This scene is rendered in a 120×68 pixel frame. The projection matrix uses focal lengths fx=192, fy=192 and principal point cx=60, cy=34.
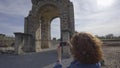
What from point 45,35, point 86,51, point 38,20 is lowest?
point 86,51

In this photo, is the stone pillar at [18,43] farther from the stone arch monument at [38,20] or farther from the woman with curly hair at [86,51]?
the woman with curly hair at [86,51]

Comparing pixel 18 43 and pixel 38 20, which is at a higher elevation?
pixel 38 20

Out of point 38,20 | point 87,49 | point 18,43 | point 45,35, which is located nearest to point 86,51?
point 87,49

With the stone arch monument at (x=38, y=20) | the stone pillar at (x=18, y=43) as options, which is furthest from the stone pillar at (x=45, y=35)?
the stone pillar at (x=18, y=43)

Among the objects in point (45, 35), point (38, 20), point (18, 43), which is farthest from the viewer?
point (45, 35)

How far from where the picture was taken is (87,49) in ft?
7.33

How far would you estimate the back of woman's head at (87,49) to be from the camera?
224cm

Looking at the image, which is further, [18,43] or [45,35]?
[45,35]

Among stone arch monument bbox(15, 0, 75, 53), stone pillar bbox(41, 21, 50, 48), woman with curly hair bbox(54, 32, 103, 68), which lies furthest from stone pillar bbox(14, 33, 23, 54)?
woman with curly hair bbox(54, 32, 103, 68)

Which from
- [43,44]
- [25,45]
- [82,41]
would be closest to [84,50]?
[82,41]

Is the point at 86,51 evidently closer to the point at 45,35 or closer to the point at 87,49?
the point at 87,49

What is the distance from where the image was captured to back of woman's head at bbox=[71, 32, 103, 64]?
2.24m

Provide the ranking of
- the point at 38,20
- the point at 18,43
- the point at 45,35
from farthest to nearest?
the point at 45,35
the point at 38,20
the point at 18,43

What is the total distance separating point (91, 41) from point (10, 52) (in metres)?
15.5
